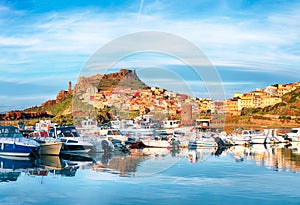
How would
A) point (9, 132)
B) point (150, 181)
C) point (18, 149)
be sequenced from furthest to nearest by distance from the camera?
point (9, 132) → point (18, 149) → point (150, 181)

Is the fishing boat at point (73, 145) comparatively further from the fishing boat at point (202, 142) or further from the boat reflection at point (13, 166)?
the fishing boat at point (202, 142)

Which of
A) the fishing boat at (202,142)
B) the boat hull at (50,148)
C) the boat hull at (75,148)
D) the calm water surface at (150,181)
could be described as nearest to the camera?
the calm water surface at (150,181)

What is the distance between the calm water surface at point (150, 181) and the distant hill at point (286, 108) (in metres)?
58.0

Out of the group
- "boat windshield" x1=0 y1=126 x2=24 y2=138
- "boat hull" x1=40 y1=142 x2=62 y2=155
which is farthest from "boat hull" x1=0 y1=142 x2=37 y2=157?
"boat hull" x1=40 y1=142 x2=62 y2=155

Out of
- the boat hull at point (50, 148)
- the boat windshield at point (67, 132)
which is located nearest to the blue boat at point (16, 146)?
the boat hull at point (50, 148)

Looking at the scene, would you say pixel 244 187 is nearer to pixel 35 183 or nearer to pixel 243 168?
pixel 243 168

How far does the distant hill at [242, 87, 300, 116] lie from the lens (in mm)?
79700

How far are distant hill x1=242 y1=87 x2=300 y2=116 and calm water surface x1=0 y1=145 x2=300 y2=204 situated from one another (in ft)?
Result: 190

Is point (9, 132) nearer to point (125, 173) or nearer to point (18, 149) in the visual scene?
point (18, 149)

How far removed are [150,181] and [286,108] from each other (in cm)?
6950

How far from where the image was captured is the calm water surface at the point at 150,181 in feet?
43.5

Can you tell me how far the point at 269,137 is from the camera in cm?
4075

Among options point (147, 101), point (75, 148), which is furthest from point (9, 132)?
point (147, 101)

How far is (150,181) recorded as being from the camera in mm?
16453
